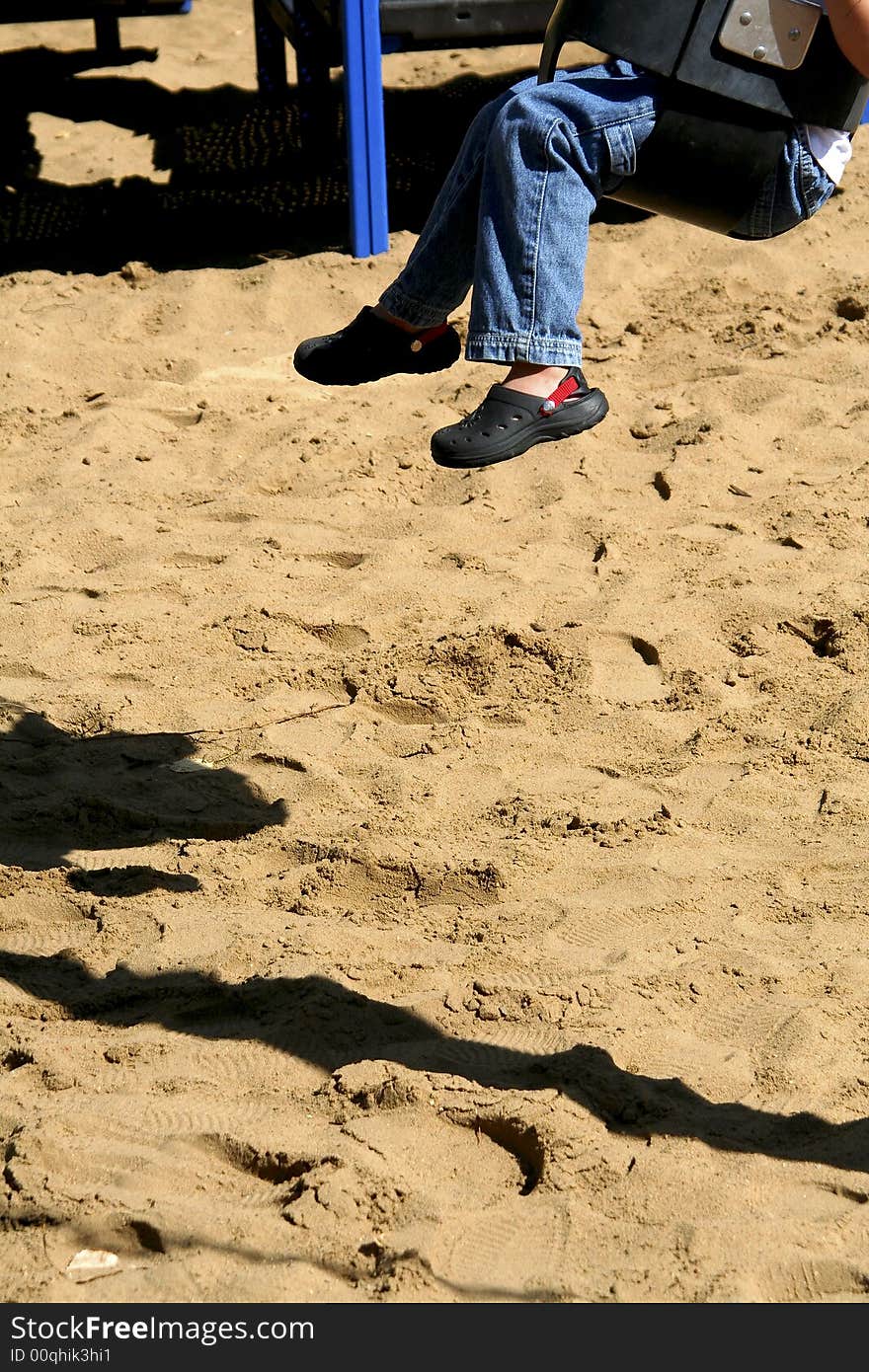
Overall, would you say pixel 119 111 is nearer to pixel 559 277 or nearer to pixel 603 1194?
pixel 559 277

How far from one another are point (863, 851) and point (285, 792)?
134 centimetres

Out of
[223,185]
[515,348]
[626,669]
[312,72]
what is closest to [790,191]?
[515,348]

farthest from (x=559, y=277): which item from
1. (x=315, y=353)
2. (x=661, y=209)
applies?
(x=315, y=353)

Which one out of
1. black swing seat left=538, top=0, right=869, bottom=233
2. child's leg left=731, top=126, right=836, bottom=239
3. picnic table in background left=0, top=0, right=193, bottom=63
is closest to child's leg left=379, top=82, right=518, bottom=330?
black swing seat left=538, top=0, right=869, bottom=233

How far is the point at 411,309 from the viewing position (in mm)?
2908

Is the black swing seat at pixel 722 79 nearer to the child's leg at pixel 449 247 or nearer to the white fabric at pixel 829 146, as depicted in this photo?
the white fabric at pixel 829 146

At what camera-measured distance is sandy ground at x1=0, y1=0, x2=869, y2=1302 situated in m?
2.43

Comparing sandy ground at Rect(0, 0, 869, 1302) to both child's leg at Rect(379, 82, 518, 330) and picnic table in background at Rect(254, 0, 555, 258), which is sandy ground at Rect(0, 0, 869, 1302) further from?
child's leg at Rect(379, 82, 518, 330)

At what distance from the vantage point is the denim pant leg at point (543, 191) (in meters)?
2.55

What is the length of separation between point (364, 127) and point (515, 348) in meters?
3.65

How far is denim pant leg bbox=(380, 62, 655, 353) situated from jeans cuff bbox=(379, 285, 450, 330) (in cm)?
21

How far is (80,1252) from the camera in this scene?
2369 mm

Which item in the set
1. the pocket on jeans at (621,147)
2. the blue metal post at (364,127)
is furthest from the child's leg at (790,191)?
the blue metal post at (364,127)

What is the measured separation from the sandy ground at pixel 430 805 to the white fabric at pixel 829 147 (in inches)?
56.7
